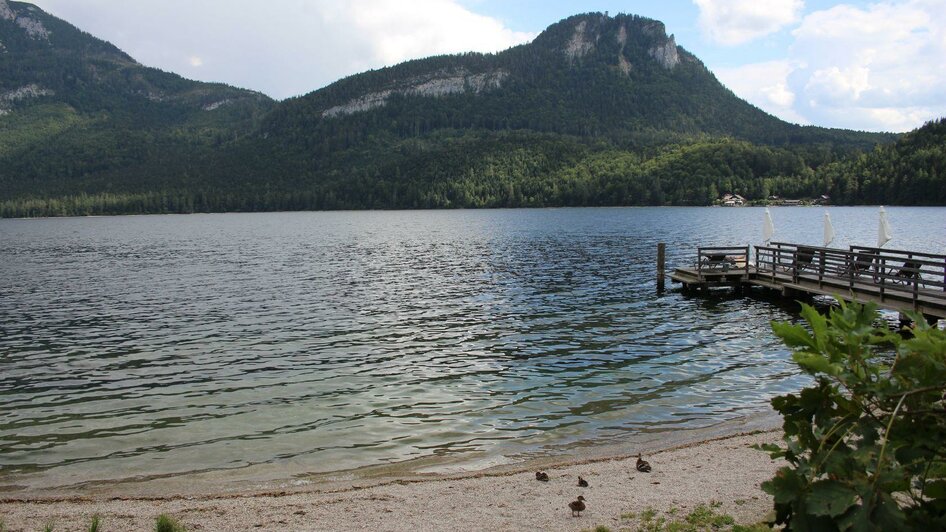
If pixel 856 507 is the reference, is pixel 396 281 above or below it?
below

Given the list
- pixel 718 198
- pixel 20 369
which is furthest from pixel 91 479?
pixel 718 198

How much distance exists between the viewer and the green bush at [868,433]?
2.91 m

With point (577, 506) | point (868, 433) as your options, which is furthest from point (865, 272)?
point (868, 433)

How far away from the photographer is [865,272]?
74.7 feet

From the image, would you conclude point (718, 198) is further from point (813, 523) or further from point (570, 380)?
point (813, 523)

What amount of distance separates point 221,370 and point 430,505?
38.2 ft

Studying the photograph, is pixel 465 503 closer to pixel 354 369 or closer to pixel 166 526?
pixel 166 526

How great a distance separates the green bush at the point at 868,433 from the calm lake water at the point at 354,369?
9.40 meters

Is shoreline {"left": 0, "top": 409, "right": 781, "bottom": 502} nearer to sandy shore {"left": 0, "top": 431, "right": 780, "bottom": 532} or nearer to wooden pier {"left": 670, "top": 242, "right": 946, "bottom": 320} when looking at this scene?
sandy shore {"left": 0, "top": 431, "right": 780, "bottom": 532}

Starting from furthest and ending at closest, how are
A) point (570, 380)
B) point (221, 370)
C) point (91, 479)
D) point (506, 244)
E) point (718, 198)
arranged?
point (718, 198) < point (506, 244) < point (221, 370) < point (570, 380) < point (91, 479)

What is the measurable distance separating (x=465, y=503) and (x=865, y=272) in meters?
19.3

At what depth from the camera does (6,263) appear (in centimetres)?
5691

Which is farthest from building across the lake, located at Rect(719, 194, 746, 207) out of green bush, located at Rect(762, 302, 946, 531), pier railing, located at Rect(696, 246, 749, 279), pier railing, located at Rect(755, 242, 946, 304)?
green bush, located at Rect(762, 302, 946, 531)

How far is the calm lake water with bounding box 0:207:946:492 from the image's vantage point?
13102 millimetres
